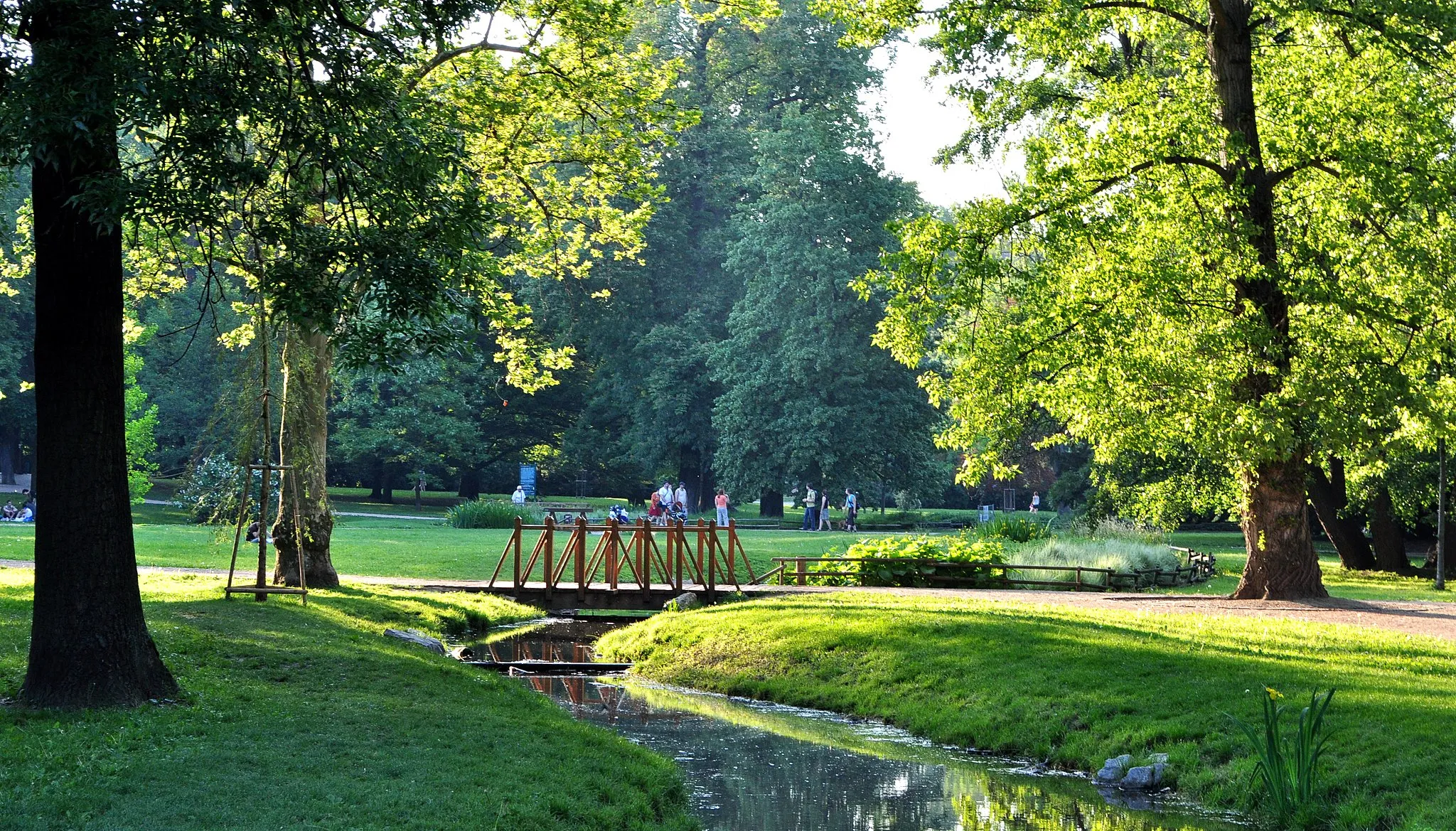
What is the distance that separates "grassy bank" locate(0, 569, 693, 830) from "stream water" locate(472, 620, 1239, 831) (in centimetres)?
96

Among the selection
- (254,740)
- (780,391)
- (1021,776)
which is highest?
(780,391)

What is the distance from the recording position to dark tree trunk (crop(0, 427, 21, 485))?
6097 cm

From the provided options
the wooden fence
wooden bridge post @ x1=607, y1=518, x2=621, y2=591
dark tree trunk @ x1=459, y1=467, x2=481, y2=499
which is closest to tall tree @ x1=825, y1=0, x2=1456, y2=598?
the wooden fence

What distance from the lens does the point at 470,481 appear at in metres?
61.5

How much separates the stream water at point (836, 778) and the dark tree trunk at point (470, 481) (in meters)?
44.2

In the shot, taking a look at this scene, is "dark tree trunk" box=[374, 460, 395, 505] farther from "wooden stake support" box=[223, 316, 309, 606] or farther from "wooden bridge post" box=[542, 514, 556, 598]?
"wooden stake support" box=[223, 316, 309, 606]

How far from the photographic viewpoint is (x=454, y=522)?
144 feet

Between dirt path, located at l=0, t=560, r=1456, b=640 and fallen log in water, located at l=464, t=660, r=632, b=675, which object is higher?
dirt path, located at l=0, t=560, r=1456, b=640

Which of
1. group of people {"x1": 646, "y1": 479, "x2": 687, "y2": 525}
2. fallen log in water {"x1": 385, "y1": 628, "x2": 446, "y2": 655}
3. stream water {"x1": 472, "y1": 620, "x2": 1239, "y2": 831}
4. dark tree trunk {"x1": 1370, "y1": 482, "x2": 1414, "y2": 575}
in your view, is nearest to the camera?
stream water {"x1": 472, "y1": 620, "x2": 1239, "y2": 831}

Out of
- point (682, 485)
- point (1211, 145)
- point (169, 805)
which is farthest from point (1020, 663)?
point (682, 485)

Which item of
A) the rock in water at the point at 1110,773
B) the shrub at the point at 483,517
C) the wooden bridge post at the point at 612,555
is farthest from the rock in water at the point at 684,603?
the shrub at the point at 483,517

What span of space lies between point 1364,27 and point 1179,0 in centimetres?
294

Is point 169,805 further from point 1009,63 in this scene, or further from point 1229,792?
point 1009,63

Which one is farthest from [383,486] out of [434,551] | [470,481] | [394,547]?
Answer: [434,551]
